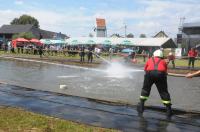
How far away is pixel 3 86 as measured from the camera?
→ 15266mm

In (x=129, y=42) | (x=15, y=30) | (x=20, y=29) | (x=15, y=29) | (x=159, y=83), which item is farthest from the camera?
(x=15, y=29)

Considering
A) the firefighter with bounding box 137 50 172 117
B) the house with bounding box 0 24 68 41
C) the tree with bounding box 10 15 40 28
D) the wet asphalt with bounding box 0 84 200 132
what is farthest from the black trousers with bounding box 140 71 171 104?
the tree with bounding box 10 15 40 28

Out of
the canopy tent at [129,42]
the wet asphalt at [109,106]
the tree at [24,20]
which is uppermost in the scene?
the tree at [24,20]

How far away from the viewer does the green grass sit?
7.71 m

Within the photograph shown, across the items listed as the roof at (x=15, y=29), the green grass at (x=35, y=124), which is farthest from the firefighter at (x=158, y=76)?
the roof at (x=15, y=29)

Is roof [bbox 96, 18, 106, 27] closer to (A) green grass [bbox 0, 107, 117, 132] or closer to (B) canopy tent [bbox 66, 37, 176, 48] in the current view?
(B) canopy tent [bbox 66, 37, 176, 48]

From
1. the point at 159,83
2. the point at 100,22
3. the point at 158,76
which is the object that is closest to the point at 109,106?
the point at 159,83

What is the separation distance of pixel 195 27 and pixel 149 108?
72.9 meters

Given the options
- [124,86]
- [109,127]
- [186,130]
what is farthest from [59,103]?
[124,86]

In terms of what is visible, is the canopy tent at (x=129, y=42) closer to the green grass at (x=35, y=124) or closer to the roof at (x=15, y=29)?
the roof at (x=15, y=29)

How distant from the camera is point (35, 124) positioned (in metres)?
8.08

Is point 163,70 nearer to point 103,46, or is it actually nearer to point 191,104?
point 191,104

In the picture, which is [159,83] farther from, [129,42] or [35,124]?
[129,42]

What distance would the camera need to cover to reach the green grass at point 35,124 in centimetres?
771
